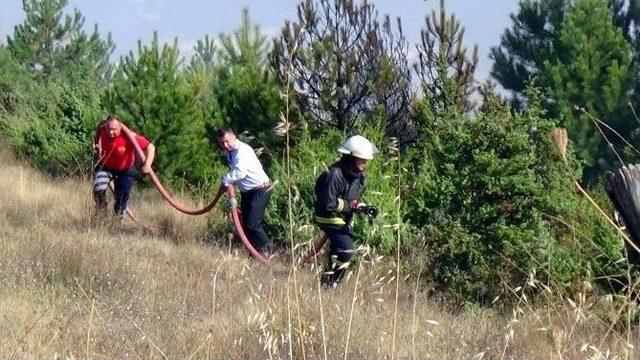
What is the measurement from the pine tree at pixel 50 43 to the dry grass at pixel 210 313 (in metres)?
25.5

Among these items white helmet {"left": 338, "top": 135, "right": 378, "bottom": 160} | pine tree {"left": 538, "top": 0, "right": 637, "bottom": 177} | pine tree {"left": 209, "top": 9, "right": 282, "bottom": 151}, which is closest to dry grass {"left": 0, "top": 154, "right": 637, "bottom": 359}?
white helmet {"left": 338, "top": 135, "right": 378, "bottom": 160}

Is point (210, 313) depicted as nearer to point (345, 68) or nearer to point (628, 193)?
point (628, 193)

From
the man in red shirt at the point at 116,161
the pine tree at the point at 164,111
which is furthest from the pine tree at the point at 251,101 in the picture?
the man in red shirt at the point at 116,161

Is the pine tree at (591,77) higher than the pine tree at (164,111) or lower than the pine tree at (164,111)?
higher

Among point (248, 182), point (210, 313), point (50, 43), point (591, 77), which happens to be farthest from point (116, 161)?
point (50, 43)

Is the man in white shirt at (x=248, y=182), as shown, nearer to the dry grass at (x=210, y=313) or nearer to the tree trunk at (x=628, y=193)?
the dry grass at (x=210, y=313)

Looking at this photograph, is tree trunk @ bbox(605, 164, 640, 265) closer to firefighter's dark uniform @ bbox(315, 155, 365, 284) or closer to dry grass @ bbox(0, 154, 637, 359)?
dry grass @ bbox(0, 154, 637, 359)

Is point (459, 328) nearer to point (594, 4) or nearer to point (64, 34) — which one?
point (594, 4)

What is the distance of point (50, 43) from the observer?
3628cm

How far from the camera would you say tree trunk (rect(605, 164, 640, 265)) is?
11.2ft

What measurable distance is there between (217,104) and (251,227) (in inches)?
338

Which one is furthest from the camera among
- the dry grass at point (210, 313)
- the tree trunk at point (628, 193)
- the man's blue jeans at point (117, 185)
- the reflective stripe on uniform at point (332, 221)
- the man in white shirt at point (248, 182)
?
the man's blue jeans at point (117, 185)

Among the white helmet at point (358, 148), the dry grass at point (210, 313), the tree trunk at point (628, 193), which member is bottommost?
the dry grass at point (210, 313)

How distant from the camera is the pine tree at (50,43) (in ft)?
116
